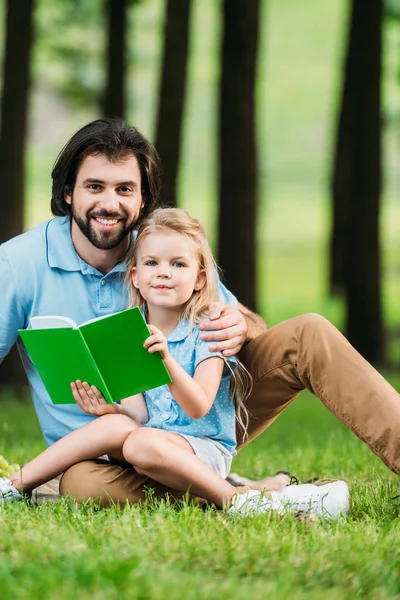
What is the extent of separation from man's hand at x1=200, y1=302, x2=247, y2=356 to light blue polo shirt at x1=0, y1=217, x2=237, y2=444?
221mm

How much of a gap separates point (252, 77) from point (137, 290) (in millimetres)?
7052

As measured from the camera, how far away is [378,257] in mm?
12383

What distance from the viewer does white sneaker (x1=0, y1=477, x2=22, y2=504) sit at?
4.09m

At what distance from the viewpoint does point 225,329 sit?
423 cm

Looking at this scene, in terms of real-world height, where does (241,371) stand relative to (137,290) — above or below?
below

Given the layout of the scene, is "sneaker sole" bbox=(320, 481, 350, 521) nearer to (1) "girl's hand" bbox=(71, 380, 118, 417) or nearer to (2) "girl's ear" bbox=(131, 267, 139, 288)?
(1) "girl's hand" bbox=(71, 380, 118, 417)

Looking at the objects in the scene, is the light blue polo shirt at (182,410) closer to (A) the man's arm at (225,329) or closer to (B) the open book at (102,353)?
(A) the man's arm at (225,329)

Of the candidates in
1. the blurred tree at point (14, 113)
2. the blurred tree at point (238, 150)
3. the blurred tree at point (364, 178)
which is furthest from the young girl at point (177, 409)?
the blurred tree at point (364, 178)

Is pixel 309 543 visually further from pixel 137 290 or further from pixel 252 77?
pixel 252 77

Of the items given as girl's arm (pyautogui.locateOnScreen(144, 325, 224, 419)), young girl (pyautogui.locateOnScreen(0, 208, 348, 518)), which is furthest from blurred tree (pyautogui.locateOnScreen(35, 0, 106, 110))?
girl's arm (pyautogui.locateOnScreen(144, 325, 224, 419))

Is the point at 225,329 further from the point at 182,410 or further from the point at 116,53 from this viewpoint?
the point at 116,53

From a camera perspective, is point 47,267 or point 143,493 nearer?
point 143,493

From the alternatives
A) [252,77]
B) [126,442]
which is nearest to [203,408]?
[126,442]

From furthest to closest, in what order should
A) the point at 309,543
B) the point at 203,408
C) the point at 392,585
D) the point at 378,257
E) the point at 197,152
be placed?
the point at 197,152
the point at 378,257
the point at 203,408
the point at 309,543
the point at 392,585
